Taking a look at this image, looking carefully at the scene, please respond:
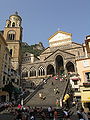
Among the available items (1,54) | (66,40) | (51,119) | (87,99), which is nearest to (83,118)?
(51,119)

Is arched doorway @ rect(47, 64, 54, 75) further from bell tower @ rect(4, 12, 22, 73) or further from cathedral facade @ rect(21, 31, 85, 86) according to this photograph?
bell tower @ rect(4, 12, 22, 73)

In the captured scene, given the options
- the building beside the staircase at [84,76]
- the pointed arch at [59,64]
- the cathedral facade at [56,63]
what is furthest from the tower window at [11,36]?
the building beside the staircase at [84,76]

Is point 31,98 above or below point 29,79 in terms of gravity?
below

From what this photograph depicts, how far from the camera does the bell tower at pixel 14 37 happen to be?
46.2 metres

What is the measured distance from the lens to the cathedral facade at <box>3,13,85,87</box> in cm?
4269

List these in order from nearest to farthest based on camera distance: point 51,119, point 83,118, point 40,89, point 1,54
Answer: point 83,118 < point 51,119 < point 40,89 < point 1,54

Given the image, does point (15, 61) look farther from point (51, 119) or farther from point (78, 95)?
point (51, 119)

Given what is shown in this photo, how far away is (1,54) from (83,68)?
61.5 feet

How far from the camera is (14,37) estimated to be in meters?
50.1

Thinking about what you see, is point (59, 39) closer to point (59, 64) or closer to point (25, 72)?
point (59, 64)

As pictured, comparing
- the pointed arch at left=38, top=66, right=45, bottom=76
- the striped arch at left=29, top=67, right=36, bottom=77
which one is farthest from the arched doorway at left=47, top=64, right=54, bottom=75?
the striped arch at left=29, top=67, right=36, bottom=77

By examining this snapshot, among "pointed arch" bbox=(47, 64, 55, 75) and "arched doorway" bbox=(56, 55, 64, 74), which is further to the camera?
"pointed arch" bbox=(47, 64, 55, 75)

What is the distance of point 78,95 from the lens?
2569cm

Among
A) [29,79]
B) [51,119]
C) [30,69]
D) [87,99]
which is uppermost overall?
[30,69]
